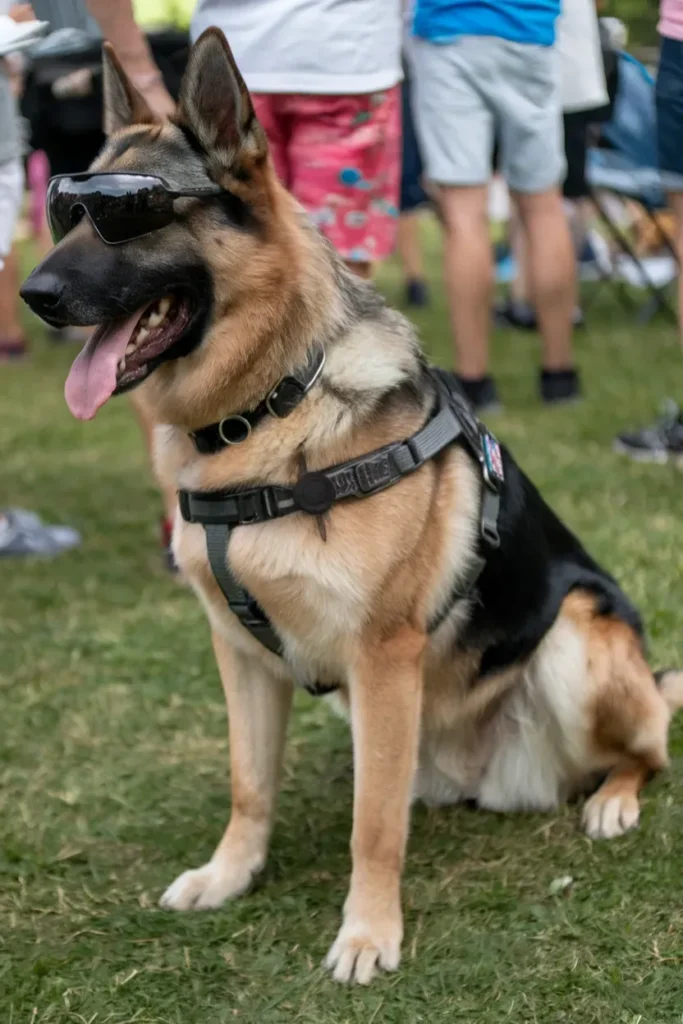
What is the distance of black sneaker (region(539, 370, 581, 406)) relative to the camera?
6102 millimetres

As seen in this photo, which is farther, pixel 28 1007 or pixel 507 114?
pixel 507 114

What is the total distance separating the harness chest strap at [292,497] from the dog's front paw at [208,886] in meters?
0.55

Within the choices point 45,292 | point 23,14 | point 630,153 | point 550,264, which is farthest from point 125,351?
point 630,153

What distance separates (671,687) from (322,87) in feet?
6.55

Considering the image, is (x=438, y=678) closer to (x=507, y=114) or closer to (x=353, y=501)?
(x=353, y=501)

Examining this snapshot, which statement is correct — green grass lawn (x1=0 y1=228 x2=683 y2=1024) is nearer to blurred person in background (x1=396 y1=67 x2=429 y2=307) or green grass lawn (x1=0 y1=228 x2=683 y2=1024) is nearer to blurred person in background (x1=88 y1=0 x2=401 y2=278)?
blurred person in background (x1=88 y1=0 x2=401 y2=278)

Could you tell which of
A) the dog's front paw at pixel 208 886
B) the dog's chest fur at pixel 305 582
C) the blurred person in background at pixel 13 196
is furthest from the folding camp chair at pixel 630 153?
the dog's front paw at pixel 208 886

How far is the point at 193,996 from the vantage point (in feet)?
7.38

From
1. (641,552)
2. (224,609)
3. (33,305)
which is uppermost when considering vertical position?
(33,305)

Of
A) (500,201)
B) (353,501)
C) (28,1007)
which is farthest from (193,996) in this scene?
(500,201)

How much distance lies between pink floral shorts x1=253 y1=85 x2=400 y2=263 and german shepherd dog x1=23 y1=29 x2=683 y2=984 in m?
1.32

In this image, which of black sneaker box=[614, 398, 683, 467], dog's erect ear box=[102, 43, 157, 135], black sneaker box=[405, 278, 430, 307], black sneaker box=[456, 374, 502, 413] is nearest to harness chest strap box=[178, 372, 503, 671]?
dog's erect ear box=[102, 43, 157, 135]

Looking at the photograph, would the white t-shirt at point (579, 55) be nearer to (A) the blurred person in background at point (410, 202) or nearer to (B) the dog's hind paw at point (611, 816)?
(A) the blurred person in background at point (410, 202)

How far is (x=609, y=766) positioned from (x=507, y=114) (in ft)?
10.8
